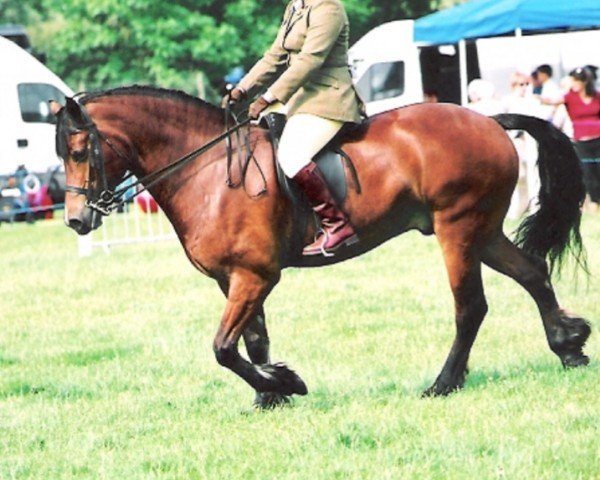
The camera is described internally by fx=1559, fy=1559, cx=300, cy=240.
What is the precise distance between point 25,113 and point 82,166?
22.4m

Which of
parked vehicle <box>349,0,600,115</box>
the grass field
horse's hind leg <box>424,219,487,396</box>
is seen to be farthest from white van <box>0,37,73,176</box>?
horse's hind leg <box>424,219,487,396</box>

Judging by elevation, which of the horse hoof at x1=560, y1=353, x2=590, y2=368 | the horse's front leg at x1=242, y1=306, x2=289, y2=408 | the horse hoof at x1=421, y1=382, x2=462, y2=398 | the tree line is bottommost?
the tree line

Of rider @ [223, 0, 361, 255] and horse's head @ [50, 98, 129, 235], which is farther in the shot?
rider @ [223, 0, 361, 255]

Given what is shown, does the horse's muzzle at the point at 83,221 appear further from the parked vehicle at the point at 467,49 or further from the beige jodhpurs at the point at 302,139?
the parked vehicle at the point at 467,49

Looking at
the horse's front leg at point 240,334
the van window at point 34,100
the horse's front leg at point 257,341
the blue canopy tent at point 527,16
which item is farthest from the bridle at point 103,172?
the van window at point 34,100

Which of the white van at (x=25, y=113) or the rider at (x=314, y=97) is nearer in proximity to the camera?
the rider at (x=314, y=97)

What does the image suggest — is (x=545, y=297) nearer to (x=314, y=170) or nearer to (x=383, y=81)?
(x=314, y=170)

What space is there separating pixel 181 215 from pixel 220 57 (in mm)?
33732

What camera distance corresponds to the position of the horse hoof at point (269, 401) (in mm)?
9219

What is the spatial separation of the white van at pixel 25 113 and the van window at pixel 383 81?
601 centimetres

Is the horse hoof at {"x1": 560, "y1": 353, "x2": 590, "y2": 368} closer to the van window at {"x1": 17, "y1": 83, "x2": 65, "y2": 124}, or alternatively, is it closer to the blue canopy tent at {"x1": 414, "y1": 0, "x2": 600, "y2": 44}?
the blue canopy tent at {"x1": 414, "y1": 0, "x2": 600, "y2": 44}

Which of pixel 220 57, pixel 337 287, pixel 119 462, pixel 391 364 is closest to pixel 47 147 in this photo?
pixel 220 57

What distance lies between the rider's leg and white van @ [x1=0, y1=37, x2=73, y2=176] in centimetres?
2125

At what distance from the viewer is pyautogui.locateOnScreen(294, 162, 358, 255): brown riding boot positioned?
29.7ft
